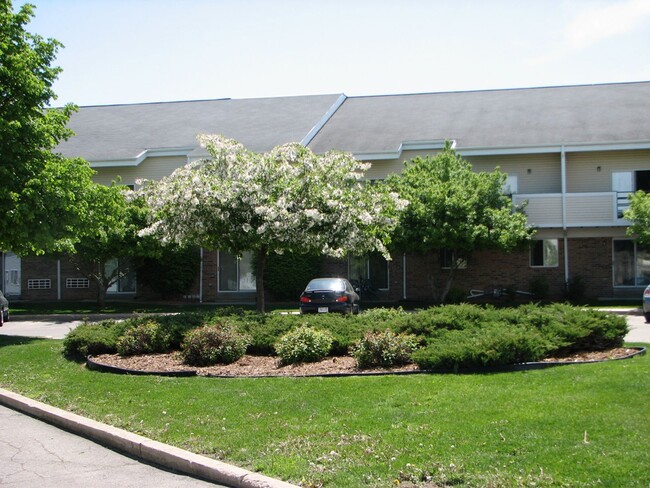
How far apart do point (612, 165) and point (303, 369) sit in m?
22.1

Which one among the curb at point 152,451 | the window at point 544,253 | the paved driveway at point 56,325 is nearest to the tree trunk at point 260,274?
the paved driveway at point 56,325

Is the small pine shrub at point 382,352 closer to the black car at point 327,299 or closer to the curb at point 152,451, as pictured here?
the curb at point 152,451

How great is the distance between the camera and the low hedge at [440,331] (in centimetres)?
1042

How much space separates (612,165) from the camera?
29.7 meters

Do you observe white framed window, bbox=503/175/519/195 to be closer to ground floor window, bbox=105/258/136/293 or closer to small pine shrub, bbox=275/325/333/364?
ground floor window, bbox=105/258/136/293

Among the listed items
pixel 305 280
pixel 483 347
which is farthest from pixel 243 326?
pixel 305 280

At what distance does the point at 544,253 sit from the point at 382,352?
20.3 m

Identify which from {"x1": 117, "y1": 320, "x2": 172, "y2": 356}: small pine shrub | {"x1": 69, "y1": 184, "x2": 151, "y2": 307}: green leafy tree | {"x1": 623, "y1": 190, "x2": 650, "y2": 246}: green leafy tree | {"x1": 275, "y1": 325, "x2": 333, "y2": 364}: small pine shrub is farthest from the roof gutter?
{"x1": 275, "y1": 325, "x2": 333, "y2": 364}: small pine shrub

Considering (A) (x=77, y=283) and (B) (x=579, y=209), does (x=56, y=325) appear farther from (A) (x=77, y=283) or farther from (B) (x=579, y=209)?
(B) (x=579, y=209)

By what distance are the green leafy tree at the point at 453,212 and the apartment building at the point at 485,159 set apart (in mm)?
2403

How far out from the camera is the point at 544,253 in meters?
29.9

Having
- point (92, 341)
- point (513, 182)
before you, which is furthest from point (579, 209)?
point (92, 341)

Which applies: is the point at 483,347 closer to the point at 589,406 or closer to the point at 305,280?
the point at 589,406

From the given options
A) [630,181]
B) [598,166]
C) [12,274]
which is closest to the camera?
[630,181]
